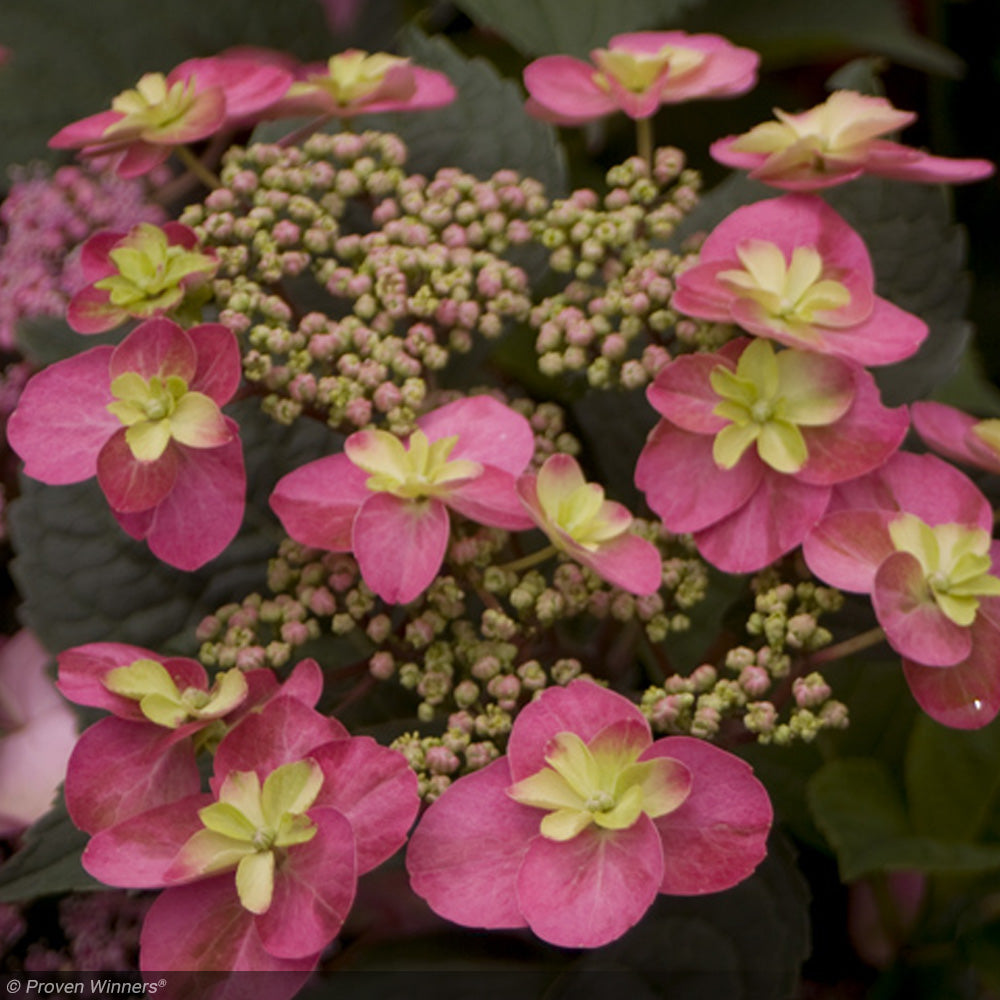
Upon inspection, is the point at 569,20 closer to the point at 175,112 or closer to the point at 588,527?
the point at 175,112

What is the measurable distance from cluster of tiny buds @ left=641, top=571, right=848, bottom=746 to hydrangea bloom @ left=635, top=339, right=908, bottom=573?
0.9 inches

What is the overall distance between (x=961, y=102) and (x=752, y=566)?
706 mm

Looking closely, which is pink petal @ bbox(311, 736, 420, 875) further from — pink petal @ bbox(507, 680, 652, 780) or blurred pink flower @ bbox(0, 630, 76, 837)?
blurred pink flower @ bbox(0, 630, 76, 837)

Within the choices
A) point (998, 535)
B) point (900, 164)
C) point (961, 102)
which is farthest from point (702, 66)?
point (961, 102)

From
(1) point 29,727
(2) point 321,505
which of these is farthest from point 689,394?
(1) point 29,727

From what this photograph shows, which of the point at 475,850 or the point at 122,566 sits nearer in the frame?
the point at 475,850

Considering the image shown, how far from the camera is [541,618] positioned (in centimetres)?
44

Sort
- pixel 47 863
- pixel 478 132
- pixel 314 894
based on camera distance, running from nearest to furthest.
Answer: pixel 314 894 < pixel 47 863 < pixel 478 132

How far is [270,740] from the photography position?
0.40 meters

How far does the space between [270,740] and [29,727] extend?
0.94 feet

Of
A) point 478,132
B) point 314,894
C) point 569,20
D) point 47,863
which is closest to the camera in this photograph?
point 314,894

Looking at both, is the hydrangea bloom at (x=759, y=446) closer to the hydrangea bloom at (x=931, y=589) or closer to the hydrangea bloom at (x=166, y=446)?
the hydrangea bloom at (x=931, y=589)

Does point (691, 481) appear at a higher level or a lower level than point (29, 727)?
higher

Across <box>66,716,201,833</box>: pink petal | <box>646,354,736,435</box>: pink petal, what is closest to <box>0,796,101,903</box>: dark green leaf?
<box>66,716,201,833</box>: pink petal
